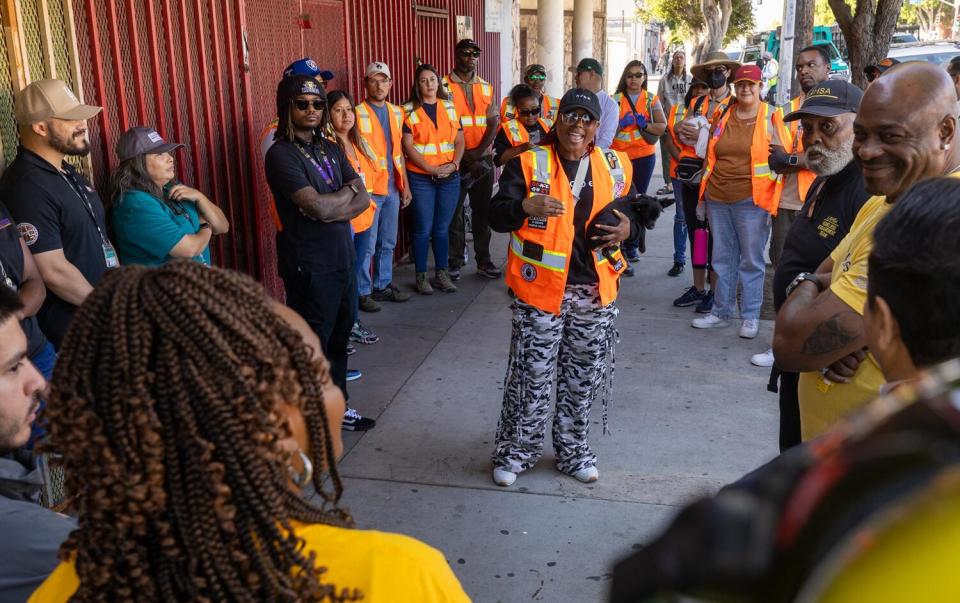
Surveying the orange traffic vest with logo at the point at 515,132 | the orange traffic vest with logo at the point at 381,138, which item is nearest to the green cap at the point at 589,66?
the orange traffic vest with logo at the point at 515,132

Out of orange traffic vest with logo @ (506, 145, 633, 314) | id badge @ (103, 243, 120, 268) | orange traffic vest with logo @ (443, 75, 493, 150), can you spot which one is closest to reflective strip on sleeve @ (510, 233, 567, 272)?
orange traffic vest with logo @ (506, 145, 633, 314)

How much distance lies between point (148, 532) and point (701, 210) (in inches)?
240

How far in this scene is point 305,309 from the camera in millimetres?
4703

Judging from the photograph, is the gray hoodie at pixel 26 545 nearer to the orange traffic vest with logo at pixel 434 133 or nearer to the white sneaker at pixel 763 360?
the white sneaker at pixel 763 360

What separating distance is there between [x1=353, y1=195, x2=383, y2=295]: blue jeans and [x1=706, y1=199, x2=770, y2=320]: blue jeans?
8.80 ft

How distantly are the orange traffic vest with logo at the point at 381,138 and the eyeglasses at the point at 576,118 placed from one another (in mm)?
3108

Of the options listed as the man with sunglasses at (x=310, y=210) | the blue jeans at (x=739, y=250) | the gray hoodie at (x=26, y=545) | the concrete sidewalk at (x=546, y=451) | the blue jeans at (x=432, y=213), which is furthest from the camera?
the blue jeans at (x=432, y=213)

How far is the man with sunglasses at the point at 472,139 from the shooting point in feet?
26.5

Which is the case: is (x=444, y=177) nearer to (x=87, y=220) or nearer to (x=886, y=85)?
(x=87, y=220)

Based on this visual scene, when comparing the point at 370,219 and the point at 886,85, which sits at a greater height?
the point at 886,85

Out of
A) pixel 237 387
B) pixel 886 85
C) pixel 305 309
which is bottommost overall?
pixel 305 309

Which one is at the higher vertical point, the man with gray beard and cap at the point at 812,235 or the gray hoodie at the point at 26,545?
the man with gray beard and cap at the point at 812,235

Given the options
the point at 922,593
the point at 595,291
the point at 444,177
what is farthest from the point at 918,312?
the point at 444,177

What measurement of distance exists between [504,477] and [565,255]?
1.17 metres
